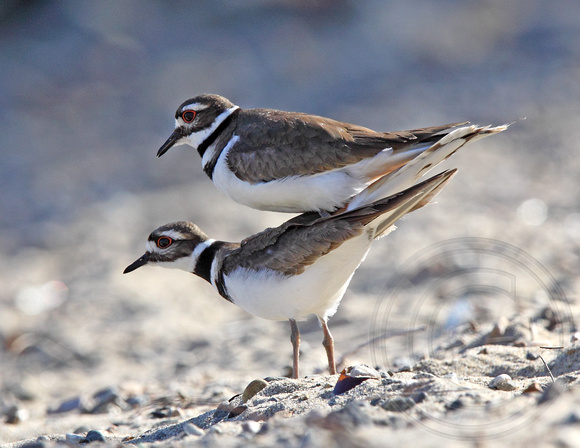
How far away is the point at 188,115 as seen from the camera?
195 inches

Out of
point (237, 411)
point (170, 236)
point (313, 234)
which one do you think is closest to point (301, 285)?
point (313, 234)

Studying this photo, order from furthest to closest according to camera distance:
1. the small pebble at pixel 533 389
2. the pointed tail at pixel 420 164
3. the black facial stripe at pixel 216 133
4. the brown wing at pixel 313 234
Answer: the black facial stripe at pixel 216 133 → the brown wing at pixel 313 234 → the pointed tail at pixel 420 164 → the small pebble at pixel 533 389

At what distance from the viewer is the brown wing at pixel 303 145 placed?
425 cm

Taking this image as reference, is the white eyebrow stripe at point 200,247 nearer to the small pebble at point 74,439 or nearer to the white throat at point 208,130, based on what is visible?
the white throat at point 208,130

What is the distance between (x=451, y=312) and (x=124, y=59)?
10.3m

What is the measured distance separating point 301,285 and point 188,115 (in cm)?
145

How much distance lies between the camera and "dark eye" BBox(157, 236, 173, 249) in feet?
17.0

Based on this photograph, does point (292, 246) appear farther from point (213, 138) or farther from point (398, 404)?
point (398, 404)

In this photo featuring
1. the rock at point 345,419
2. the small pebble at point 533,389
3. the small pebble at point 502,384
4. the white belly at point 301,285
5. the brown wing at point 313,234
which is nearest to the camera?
the rock at point 345,419

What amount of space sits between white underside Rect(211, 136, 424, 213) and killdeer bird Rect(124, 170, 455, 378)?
0.32 ft

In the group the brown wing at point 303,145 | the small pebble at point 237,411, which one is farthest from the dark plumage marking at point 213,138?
the small pebble at point 237,411

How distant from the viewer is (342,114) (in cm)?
1200

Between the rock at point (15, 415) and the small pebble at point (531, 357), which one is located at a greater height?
the rock at point (15, 415)

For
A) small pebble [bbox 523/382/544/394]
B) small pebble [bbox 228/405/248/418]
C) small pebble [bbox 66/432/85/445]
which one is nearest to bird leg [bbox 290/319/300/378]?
small pebble [bbox 228/405/248/418]
